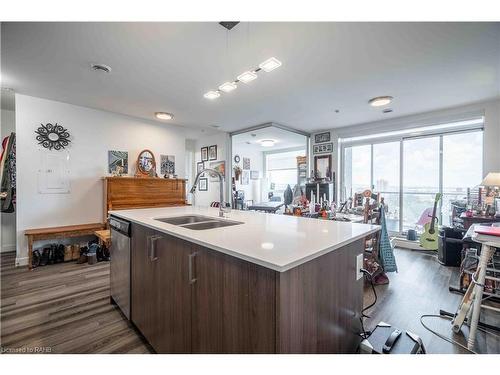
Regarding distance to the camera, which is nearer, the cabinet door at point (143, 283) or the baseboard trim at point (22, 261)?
the cabinet door at point (143, 283)

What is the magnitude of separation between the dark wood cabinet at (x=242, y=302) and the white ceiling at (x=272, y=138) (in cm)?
441

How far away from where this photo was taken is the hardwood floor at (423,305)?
1802 millimetres

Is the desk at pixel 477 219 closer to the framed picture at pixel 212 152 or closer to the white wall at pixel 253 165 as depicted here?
the framed picture at pixel 212 152

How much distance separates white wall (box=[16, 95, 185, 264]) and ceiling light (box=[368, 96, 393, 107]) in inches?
162

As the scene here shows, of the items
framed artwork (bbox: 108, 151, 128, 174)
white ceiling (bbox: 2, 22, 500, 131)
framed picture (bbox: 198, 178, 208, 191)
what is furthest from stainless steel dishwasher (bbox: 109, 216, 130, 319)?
framed picture (bbox: 198, 178, 208, 191)

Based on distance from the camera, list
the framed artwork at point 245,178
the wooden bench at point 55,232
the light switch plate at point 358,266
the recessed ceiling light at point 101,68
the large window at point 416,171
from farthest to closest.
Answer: the framed artwork at point 245,178, the large window at point 416,171, the wooden bench at point 55,232, the recessed ceiling light at point 101,68, the light switch plate at point 358,266

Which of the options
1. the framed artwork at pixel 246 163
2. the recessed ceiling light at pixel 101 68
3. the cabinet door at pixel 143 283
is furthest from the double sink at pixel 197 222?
the framed artwork at pixel 246 163

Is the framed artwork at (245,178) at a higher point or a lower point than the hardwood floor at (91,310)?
higher

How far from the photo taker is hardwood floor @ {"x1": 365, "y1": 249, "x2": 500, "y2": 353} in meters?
1.80

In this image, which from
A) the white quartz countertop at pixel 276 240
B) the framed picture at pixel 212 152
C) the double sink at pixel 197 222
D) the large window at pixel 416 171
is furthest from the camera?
the framed picture at pixel 212 152

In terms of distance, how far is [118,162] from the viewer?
4.44 m

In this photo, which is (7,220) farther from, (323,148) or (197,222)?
(323,148)

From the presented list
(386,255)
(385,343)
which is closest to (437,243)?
(386,255)

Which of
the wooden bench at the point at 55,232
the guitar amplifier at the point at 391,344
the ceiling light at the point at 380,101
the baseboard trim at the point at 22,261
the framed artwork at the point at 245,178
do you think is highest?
the ceiling light at the point at 380,101
